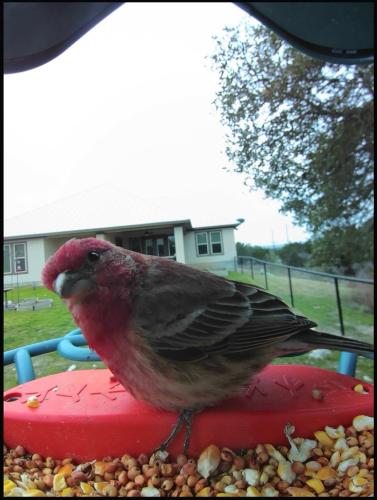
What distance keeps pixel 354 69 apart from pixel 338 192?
18.3 inches

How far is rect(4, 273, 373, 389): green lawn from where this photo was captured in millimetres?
1133

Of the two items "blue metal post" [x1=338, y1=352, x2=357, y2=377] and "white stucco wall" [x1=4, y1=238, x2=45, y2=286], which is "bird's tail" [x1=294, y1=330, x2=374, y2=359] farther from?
"white stucco wall" [x1=4, y1=238, x2=45, y2=286]

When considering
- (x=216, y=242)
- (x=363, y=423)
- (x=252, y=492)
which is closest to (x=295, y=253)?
(x=216, y=242)

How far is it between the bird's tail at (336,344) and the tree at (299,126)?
0.58 meters

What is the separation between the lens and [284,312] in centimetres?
107

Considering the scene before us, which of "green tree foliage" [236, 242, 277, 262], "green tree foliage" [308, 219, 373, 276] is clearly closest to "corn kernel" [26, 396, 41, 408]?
"green tree foliage" [236, 242, 277, 262]

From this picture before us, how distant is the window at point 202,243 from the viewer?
136 cm

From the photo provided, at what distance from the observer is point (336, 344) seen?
1.00m

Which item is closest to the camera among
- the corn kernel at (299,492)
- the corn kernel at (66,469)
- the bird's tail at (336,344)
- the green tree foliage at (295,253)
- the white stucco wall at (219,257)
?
the corn kernel at (299,492)

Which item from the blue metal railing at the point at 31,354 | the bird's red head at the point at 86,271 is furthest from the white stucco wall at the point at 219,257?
the blue metal railing at the point at 31,354

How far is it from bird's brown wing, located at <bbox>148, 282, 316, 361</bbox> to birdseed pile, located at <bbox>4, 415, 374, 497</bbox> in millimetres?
232

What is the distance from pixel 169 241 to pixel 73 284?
545mm

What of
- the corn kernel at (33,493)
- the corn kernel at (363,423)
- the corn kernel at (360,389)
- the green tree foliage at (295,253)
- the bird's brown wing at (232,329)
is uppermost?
the green tree foliage at (295,253)

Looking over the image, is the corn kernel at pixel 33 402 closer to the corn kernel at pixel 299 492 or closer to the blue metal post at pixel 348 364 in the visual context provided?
the corn kernel at pixel 299 492
